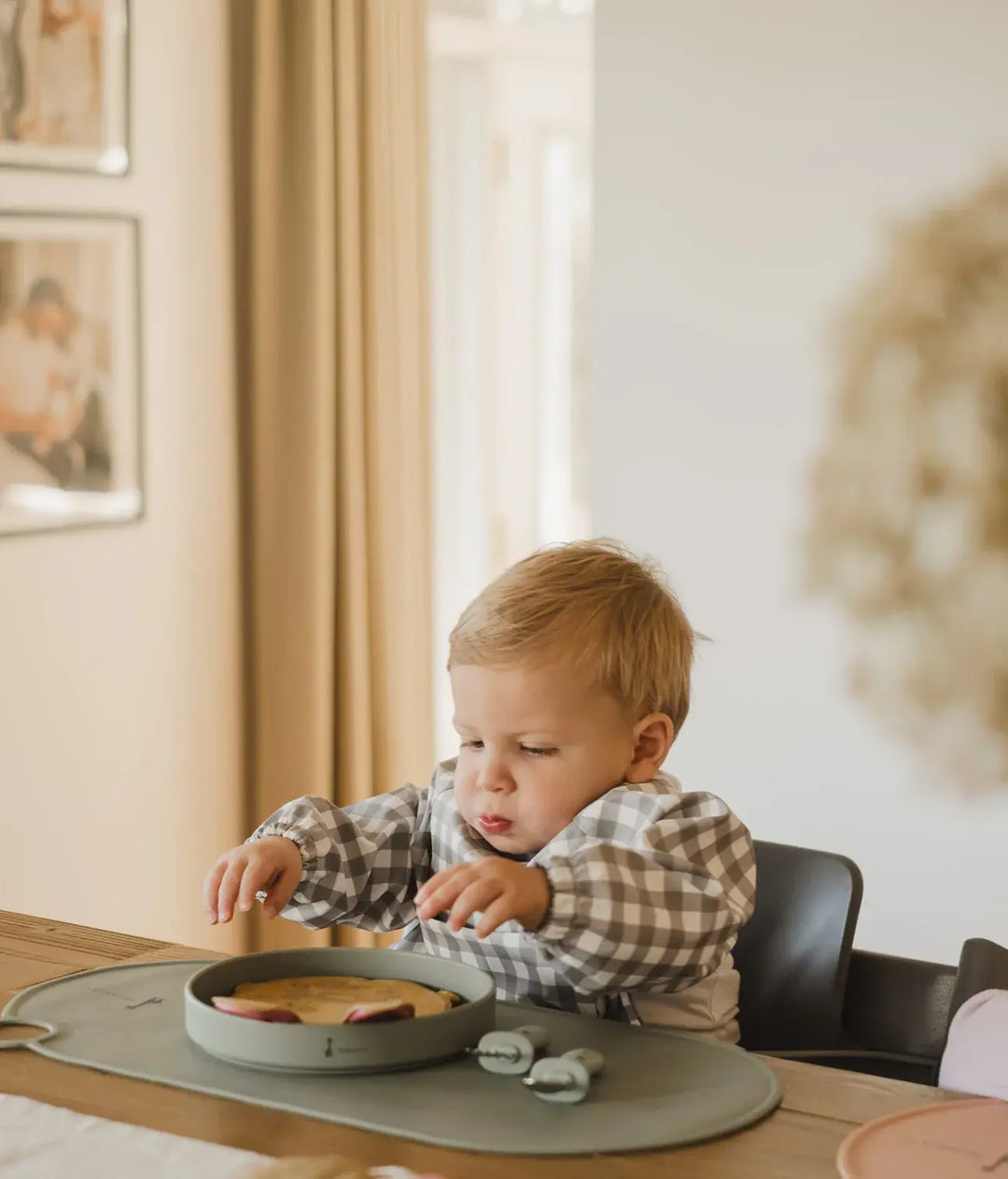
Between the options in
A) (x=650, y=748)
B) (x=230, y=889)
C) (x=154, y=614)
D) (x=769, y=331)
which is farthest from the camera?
(x=154, y=614)

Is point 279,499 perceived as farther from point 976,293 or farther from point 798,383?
point 976,293

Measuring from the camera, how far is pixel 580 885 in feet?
4.21

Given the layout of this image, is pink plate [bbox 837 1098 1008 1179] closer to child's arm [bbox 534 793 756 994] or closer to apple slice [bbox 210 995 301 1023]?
child's arm [bbox 534 793 756 994]

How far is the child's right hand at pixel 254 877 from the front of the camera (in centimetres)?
144

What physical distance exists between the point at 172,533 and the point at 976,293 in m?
1.70

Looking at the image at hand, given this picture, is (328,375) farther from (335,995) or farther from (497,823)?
(335,995)

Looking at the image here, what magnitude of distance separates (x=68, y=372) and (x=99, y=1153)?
2.48 metres

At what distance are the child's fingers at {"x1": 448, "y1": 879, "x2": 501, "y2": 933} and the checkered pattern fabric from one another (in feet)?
0.28

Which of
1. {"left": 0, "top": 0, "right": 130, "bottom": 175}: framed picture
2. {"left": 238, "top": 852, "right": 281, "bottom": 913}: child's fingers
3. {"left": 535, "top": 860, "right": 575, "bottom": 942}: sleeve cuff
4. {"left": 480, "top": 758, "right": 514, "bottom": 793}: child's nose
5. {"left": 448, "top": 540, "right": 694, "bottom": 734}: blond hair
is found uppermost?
{"left": 0, "top": 0, "right": 130, "bottom": 175}: framed picture

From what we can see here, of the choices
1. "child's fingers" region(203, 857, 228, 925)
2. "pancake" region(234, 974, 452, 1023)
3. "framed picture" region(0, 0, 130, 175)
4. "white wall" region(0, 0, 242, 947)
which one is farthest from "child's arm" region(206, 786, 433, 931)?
"framed picture" region(0, 0, 130, 175)

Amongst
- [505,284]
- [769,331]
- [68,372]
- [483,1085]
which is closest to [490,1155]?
[483,1085]

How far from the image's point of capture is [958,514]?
3051 millimetres

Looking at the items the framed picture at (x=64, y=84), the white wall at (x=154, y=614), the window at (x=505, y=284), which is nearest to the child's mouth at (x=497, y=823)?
the white wall at (x=154, y=614)

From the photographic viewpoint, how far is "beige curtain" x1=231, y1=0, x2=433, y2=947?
3639 mm
